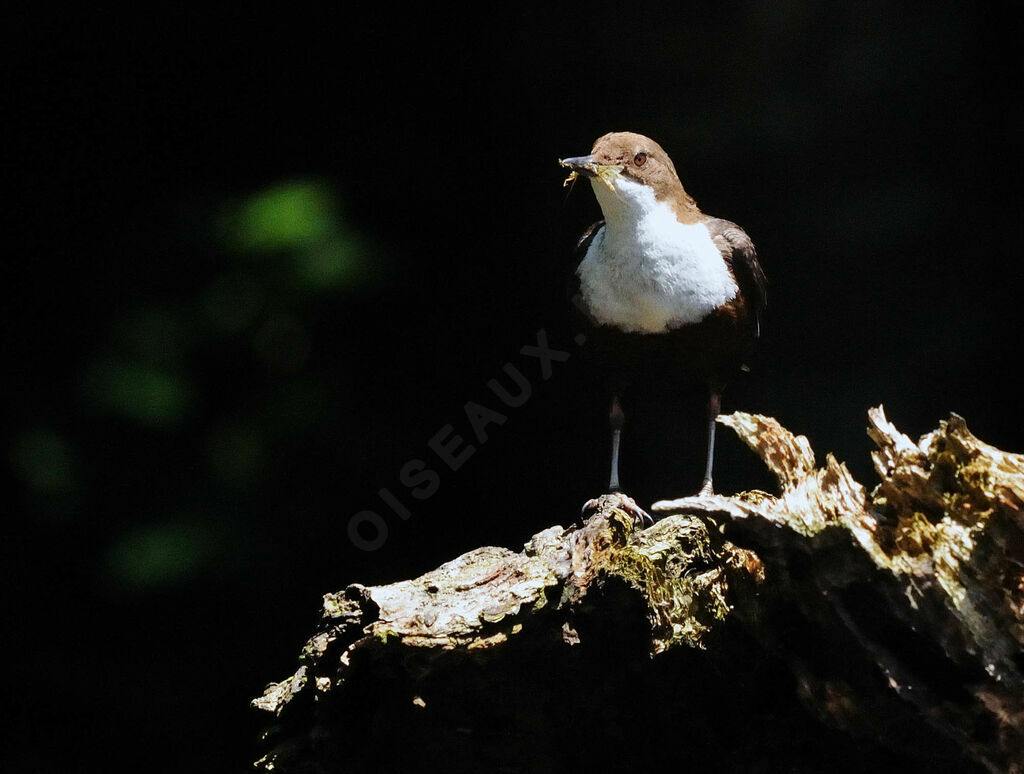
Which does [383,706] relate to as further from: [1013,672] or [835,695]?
[1013,672]

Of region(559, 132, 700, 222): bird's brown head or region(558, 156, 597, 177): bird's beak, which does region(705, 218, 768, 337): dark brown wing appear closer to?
region(559, 132, 700, 222): bird's brown head

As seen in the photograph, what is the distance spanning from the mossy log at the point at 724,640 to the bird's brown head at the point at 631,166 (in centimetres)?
94

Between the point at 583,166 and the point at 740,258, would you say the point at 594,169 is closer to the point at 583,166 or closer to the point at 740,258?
the point at 583,166

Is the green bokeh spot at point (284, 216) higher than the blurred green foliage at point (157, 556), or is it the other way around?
the green bokeh spot at point (284, 216)

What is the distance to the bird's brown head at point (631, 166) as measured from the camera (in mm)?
2764

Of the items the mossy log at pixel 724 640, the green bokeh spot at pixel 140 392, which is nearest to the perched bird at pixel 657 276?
the mossy log at pixel 724 640

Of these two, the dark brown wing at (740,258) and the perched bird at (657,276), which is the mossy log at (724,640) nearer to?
the perched bird at (657,276)

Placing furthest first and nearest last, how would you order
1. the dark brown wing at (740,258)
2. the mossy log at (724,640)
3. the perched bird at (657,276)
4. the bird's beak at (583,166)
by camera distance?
1. the dark brown wing at (740,258)
2. the perched bird at (657,276)
3. the bird's beak at (583,166)
4. the mossy log at (724,640)

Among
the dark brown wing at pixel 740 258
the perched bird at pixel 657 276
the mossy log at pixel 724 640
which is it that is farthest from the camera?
the dark brown wing at pixel 740 258

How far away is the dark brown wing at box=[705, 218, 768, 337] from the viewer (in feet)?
9.64

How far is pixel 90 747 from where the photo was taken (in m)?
2.94

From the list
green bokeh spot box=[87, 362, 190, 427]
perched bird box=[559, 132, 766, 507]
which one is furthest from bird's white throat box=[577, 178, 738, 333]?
green bokeh spot box=[87, 362, 190, 427]

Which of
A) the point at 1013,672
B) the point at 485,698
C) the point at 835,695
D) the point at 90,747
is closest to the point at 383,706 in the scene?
the point at 485,698

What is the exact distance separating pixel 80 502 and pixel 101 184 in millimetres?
864
